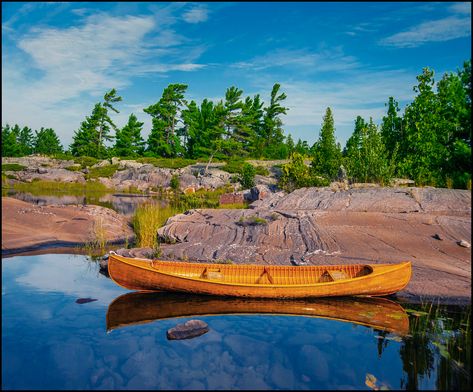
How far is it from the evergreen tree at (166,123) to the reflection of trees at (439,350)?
204 ft

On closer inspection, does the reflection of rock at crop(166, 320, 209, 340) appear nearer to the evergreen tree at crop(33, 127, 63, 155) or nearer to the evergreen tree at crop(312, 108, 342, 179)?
the evergreen tree at crop(312, 108, 342, 179)

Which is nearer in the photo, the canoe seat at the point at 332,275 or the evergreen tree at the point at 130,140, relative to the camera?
the canoe seat at the point at 332,275

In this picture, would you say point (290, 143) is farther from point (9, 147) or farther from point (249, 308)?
point (249, 308)

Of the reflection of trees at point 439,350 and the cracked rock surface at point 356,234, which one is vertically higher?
the cracked rock surface at point 356,234

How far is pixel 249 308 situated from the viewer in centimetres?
1156

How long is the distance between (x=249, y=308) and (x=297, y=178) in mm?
21009

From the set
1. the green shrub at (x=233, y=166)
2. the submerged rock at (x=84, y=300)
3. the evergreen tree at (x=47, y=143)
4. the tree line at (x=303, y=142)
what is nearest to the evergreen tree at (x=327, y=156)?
the tree line at (x=303, y=142)

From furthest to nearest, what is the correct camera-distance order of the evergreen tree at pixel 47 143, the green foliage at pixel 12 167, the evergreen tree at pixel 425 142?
the evergreen tree at pixel 47 143 → the green foliage at pixel 12 167 → the evergreen tree at pixel 425 142

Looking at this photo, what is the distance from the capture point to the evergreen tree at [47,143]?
8942 cm

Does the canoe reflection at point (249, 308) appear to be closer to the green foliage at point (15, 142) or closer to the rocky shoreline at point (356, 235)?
the rocky shoreline at point (356, 235)

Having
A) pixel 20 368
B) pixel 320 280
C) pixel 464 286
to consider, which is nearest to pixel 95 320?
pixel 20 368

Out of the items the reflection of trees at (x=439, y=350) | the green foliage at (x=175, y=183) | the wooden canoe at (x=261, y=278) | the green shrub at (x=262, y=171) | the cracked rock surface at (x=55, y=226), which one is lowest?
the reflection of trees at (x=439, y=350)

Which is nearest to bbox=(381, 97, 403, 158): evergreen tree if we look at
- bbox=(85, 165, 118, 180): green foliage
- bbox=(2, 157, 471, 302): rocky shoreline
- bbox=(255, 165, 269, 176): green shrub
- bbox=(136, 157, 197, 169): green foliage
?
bbox=(2, 157, 471, 302): rocky shoreline

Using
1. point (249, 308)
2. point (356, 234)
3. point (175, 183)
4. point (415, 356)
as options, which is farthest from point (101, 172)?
point (415, 356)
